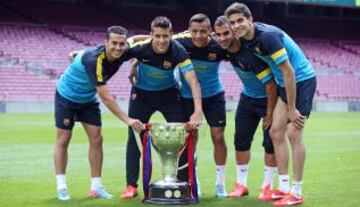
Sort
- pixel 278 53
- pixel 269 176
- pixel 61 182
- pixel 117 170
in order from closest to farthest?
pixel 278 53
pixel 61 182
pixel 269 176
pixel 117 170

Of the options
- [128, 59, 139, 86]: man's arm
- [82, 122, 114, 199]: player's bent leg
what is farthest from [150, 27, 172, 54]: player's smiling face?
[82, 122, 114, 199]: player's bent leg

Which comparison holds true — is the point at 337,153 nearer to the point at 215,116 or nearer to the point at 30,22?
the point at 215,116

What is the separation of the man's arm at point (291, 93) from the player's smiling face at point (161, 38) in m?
1.21

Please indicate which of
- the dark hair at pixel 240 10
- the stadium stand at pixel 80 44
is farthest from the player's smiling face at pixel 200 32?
the stadium stand at pixel 80 44

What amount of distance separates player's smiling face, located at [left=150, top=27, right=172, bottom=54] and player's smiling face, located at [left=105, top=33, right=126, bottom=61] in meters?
0.33

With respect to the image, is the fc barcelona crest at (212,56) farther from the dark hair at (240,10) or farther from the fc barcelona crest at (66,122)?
the fc barcelona crest at (66,122)

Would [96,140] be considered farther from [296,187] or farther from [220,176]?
[296,187]

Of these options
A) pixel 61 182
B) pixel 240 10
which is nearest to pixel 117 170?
pixel 61 182

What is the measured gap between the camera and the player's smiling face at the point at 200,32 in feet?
24.8

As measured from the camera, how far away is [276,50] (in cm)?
703

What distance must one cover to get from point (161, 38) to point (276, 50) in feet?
3.93

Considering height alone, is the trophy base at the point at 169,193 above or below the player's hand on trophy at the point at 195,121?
below

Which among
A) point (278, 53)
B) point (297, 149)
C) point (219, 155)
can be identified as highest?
point (278, 53)

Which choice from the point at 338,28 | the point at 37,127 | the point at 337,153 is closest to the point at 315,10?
the point at 338,28
